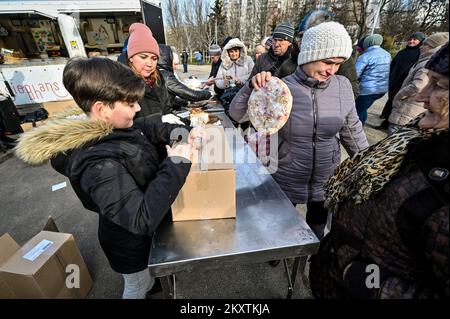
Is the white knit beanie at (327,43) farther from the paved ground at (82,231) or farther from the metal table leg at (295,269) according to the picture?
the paved ground at (82,231)

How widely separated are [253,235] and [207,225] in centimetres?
26

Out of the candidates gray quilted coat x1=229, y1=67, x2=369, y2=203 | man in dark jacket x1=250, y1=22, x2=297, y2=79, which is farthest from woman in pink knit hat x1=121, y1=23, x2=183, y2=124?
man in dark jacket x1=250, y1=22, x2=297, y2=79

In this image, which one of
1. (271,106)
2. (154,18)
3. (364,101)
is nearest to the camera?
(271,106)

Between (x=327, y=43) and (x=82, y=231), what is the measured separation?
3.09 meters

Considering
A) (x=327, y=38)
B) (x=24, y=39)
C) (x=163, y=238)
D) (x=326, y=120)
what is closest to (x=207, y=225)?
(x=163, y=238)

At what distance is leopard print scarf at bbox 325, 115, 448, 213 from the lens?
88cm

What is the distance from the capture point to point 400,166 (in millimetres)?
861

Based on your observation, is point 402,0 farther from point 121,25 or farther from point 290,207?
point 290,207

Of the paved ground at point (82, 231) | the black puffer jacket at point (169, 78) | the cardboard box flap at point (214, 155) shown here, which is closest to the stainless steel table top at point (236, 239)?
the cardboard box flap at point (214, 155)

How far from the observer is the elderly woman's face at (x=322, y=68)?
4.79 feet

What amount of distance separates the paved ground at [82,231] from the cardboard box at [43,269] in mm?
277

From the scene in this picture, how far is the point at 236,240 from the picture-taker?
1.18m

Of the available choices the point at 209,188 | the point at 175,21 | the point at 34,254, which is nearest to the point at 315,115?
the point at 209,188

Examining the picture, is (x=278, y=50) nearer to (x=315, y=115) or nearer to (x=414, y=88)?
(x=414, y=88)
